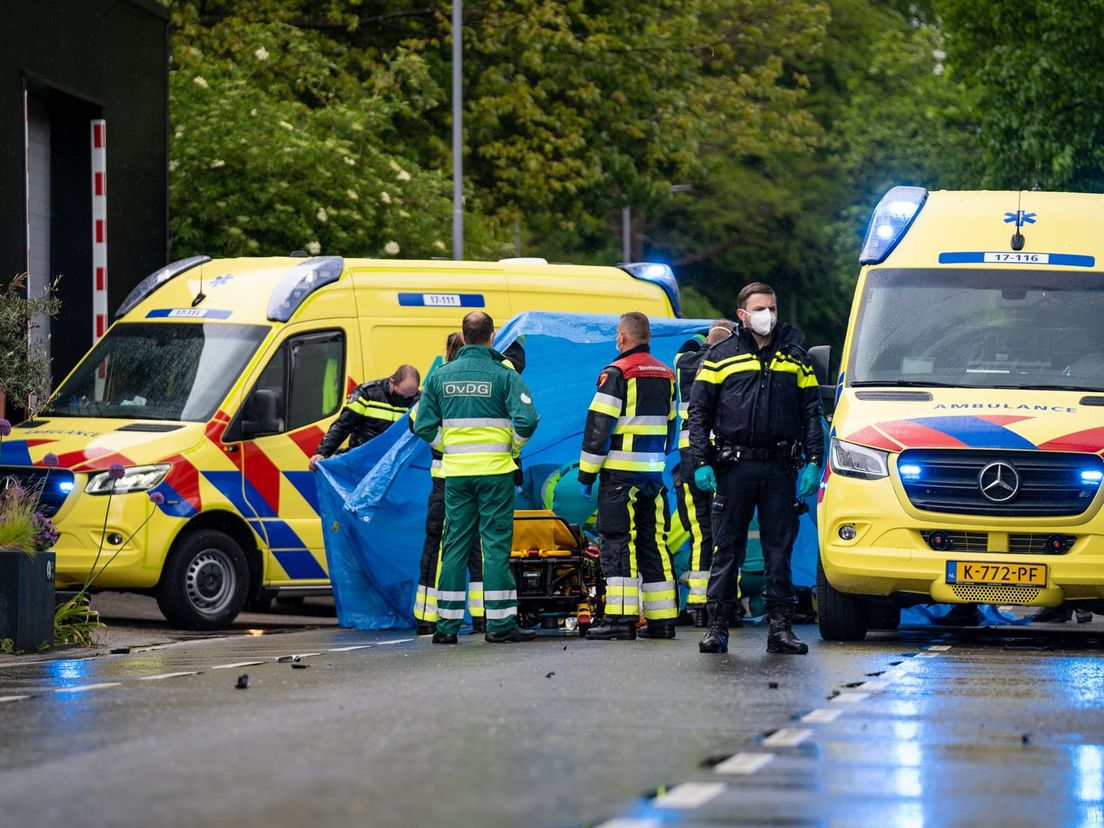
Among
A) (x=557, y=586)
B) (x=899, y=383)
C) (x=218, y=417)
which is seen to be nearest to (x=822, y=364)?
(x=899, y=383)

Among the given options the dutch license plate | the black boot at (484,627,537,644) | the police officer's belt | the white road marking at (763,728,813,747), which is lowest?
the black boot at (484,627,537,644)

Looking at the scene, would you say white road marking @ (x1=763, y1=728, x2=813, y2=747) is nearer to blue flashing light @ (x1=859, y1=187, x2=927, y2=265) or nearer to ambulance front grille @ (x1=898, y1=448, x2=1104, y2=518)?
ambulance front grille @ (x1=898, y1=448, x2=1104, y2=518)

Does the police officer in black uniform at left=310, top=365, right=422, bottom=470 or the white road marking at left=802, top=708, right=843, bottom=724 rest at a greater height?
the police officer in black uniform at left=310, top=365, right=422, bottom=470

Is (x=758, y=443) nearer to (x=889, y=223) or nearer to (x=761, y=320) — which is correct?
(x=761, y=320)

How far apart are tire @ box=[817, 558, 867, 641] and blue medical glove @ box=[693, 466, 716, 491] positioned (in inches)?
64.7

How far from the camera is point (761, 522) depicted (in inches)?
491

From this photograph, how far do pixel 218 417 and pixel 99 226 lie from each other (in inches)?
176

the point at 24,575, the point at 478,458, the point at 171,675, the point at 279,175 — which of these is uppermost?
the point at 279,175

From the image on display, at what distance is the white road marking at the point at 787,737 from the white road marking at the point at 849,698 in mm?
1088

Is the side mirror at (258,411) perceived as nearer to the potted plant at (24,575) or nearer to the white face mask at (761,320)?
the potted plant at (24,575)

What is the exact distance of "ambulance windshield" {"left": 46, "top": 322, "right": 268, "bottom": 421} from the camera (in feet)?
55.4

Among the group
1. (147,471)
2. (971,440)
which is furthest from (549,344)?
(971,440)

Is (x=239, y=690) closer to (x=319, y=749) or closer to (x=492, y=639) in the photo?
(x=319, y=749)

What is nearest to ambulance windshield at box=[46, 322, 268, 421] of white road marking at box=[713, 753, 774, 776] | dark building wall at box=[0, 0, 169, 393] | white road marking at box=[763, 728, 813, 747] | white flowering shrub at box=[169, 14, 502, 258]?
dark building wall at box=[0, 0, 169, 393]
